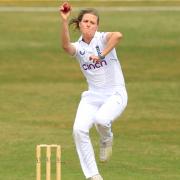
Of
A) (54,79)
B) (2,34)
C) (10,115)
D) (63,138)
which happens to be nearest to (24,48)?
(2,34)

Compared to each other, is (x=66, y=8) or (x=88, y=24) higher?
(x=66, y=8)

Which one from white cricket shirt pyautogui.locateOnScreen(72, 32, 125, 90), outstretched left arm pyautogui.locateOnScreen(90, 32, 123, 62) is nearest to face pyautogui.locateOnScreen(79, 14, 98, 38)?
white cricket shirt pyautogui.locateOnScreen(72, 32, 125, 90)

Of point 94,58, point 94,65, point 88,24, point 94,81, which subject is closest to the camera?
point 94,58

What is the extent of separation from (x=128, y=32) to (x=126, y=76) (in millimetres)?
10133

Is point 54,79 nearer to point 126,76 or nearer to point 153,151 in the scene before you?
point 126,76

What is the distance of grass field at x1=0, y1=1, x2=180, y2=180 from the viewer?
17.5 meters

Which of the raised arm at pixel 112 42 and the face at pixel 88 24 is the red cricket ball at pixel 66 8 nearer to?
the face at pixel 88 24

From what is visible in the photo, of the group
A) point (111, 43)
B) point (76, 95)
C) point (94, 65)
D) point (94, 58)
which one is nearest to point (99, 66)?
point (94, 65)

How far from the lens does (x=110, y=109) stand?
14562 mm

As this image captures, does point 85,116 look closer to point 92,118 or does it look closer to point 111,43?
point 92,118

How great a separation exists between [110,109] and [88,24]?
117 centimetres

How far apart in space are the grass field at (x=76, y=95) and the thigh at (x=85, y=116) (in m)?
1.50

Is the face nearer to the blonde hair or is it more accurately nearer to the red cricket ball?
the blonde hair

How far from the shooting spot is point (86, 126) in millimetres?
14367
